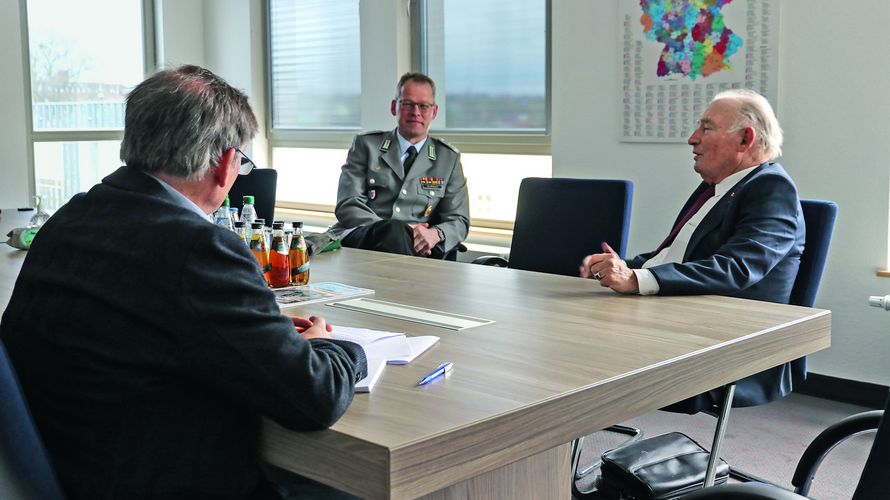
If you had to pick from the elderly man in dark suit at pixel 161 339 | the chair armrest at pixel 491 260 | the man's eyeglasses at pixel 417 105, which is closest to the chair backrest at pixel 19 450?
the elderly man in dark suit at pixel 161 339

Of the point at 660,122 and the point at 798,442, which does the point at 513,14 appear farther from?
the point at 798,442

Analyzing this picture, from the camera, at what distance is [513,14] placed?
5270 mm

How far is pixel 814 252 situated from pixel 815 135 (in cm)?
Answer: 138

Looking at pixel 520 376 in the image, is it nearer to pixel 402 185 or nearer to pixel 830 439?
pixel 830 439

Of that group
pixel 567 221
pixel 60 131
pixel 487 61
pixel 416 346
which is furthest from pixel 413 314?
pixel 60 131

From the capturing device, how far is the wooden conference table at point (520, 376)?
56.0 inches

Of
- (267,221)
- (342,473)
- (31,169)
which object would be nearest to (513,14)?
(267,221)

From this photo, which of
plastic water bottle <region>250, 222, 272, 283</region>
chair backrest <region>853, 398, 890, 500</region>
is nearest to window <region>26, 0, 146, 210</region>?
plastic water bottle <region>250, 222, 272, 283</region>

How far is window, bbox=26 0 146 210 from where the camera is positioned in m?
6.43

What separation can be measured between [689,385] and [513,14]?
146 inches

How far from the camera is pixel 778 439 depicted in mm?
3670

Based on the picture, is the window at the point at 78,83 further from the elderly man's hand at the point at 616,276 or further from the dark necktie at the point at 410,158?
the elderly man's hand at the point at 616,276

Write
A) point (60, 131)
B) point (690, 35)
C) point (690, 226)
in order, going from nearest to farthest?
point (690, 226) < point (690, 35) < point (60, 131)

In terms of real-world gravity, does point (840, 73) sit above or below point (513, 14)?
below
